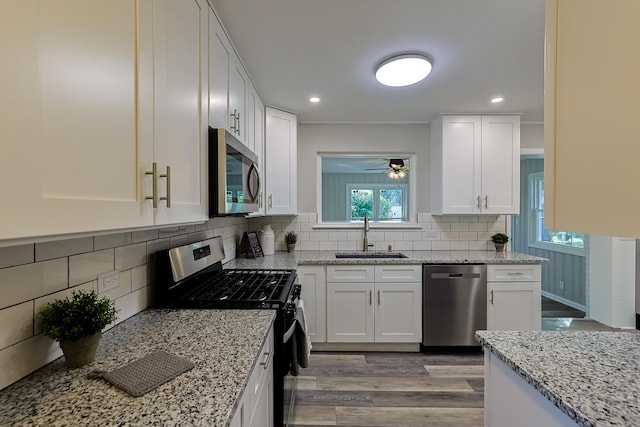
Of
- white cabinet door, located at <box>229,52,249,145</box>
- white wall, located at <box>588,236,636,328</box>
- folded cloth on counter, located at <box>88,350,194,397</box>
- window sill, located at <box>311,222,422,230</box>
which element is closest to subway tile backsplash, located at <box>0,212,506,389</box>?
folded cloth on counter, located at <box>88,350,194,397</box>

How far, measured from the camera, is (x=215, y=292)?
1.71 metres

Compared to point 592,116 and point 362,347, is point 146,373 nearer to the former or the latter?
point 592,116

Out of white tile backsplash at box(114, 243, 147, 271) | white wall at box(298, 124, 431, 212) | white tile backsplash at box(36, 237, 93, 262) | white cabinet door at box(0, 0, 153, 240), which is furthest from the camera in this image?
white wall at box(298, 124, 431, 212)

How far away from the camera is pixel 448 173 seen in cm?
319

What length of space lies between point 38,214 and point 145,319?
0.90 metres

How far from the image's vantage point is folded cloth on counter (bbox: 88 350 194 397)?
0.79 metres

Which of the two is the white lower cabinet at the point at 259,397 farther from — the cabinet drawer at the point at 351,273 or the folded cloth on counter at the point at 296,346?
the cabinet drawer at the point at 351,273

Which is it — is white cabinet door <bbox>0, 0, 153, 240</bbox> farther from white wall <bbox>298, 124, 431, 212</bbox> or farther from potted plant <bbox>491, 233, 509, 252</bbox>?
potted plant <bbox>491, 233, 509, 252</bbox>

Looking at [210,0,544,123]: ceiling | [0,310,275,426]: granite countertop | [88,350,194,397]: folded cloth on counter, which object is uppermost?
[210,0,544,123]: ceiling

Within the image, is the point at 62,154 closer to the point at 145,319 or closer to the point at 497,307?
the point at 145,319

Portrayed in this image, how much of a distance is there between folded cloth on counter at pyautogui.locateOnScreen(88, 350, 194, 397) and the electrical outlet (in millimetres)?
383

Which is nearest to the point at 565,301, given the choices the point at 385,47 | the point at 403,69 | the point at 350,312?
the point at 350,312

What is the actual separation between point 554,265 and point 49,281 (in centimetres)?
601

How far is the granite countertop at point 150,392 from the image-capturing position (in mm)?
681
